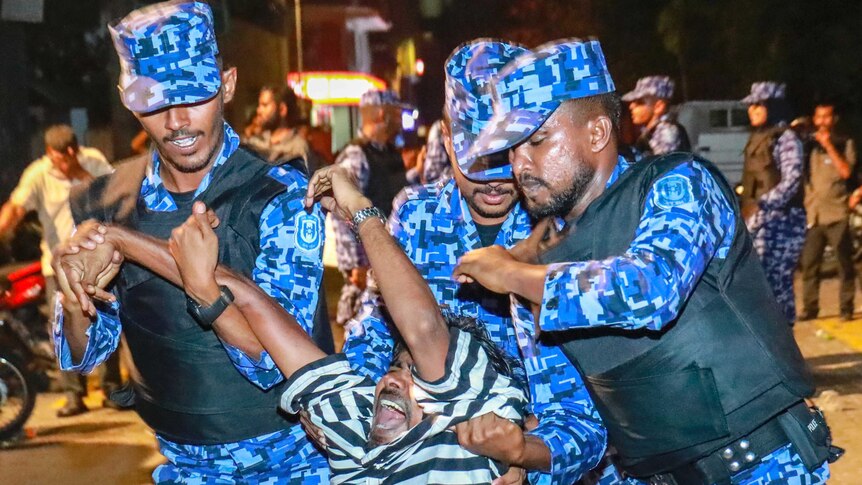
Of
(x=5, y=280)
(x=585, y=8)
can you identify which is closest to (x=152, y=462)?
(x=5, y=280)

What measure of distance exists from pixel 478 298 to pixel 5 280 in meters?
6.04

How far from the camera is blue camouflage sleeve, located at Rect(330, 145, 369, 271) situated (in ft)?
29.8

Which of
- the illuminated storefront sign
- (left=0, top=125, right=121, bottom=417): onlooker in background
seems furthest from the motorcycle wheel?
the illuminated storefront sign

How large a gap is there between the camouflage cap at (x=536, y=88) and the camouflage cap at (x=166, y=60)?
2.80ft

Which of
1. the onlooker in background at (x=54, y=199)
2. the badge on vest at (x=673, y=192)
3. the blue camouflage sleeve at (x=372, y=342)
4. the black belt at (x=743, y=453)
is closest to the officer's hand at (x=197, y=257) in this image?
the blue camouflage sleeve at (x=372, y=342)

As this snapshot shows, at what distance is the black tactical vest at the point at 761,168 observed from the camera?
9.03 meters

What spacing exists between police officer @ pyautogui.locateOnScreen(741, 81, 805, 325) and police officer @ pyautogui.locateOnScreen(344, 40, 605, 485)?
18.4 ft

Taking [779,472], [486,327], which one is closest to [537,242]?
[486,327]

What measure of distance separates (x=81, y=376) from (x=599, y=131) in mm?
6737

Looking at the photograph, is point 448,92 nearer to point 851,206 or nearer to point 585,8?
point 851,206

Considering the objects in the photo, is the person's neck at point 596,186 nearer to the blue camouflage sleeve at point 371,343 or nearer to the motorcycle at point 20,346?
the blue camouflage sleeve at point 371,343

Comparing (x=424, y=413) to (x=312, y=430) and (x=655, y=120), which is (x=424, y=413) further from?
(x=655, y=120)

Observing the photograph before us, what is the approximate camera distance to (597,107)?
2725mm

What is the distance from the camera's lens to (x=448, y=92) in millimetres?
3512
